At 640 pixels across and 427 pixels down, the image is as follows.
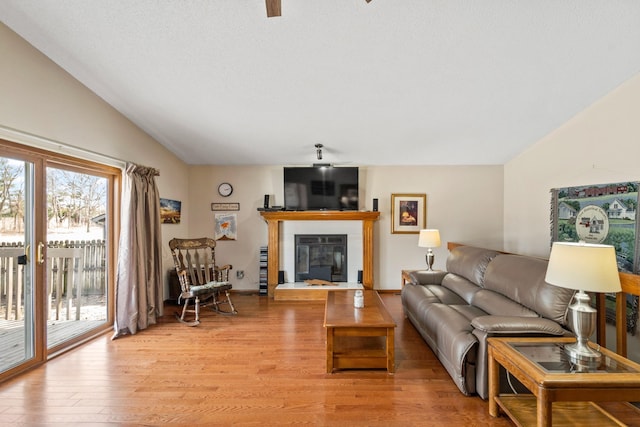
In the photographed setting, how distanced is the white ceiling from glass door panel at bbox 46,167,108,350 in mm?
991

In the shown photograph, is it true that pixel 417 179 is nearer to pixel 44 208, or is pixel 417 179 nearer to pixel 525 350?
pixel 525 350

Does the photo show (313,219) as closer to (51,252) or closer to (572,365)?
(51,252)

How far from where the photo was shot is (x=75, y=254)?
10.1 feet

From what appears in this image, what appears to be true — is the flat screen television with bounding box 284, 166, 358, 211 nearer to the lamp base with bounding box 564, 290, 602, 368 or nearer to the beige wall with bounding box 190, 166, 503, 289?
the beige wall with bounding box 190, 166, 503, 289

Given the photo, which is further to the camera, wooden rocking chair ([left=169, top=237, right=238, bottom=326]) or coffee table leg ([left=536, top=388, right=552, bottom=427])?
wooden rocking chair ([left=169, top=237, right=238, bottom=326])

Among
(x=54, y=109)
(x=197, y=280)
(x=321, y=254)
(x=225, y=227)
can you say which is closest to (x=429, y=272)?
(x=321, y=254)

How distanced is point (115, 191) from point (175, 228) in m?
1.22

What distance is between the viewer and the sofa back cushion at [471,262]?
3.16 metres

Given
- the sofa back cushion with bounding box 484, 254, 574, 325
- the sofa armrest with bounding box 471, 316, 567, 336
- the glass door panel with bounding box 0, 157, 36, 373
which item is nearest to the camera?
the sofa armrest with bounding box 471, 316, 567, 336

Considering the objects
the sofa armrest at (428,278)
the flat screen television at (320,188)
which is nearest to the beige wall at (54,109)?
the flat screen television at (320,188)

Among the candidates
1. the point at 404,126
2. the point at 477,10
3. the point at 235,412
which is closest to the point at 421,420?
the point at 235,412

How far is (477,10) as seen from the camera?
2008 mm

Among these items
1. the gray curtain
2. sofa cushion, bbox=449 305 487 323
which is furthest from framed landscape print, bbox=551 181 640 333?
the gray curtain

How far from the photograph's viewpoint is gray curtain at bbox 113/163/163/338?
3.23 m
